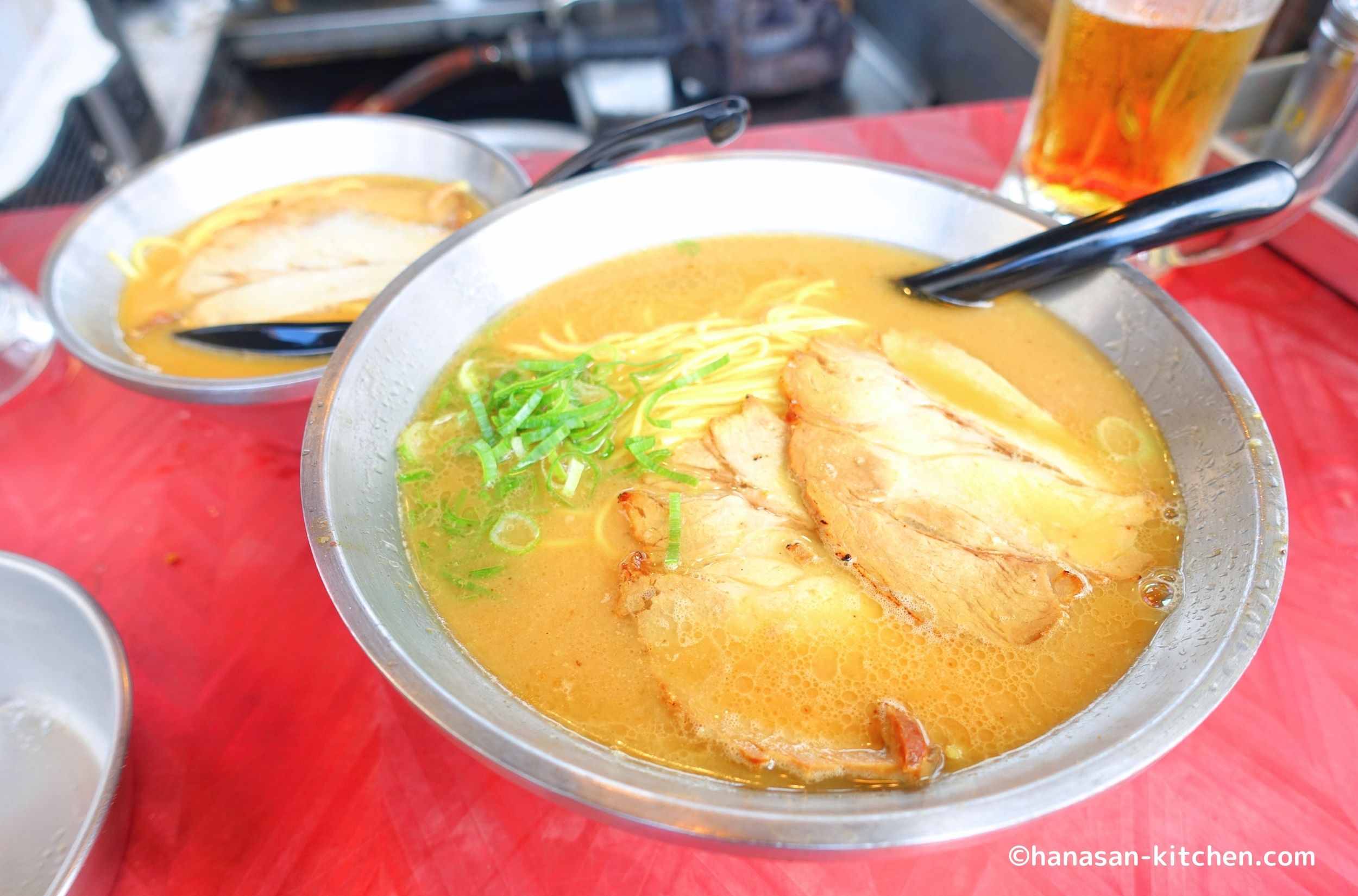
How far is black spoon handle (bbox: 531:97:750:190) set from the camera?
1855 mm

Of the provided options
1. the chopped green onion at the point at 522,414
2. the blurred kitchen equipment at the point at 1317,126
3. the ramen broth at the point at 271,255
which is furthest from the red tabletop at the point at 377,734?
the chopped green onion at the point at 522,414

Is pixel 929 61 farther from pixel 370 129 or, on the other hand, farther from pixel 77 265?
pixel 77 265

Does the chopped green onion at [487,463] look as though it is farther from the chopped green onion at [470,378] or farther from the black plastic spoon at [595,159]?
the black plastic spoon at [595,159]

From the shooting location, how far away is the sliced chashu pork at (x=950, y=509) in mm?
1310

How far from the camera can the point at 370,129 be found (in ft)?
8.70

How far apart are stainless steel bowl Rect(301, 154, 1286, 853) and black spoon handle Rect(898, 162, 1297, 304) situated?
84 mm

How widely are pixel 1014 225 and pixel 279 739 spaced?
6.32 ft

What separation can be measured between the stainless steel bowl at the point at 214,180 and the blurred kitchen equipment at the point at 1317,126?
210cm

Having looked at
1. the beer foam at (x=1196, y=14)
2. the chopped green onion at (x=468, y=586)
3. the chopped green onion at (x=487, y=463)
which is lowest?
the chopped green onion at (x=468, y=586)

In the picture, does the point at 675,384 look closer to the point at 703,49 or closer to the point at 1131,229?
the point at 1131,229

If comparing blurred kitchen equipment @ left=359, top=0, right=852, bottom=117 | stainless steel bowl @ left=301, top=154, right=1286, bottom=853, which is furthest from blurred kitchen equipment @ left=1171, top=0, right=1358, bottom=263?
blurred kitchen equipment @ left=359, top=0, right=852, bottom=117

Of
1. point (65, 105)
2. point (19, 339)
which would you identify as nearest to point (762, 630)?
point (19, 339)

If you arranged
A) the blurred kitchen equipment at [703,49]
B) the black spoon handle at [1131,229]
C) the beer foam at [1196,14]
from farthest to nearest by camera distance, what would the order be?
the blurred kitchen equipment at [703,49]
the beer foam at [1196,14]
the black spoon handle at [1131,229]

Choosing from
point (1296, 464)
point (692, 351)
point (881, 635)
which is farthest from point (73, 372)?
point (1296, 464)
